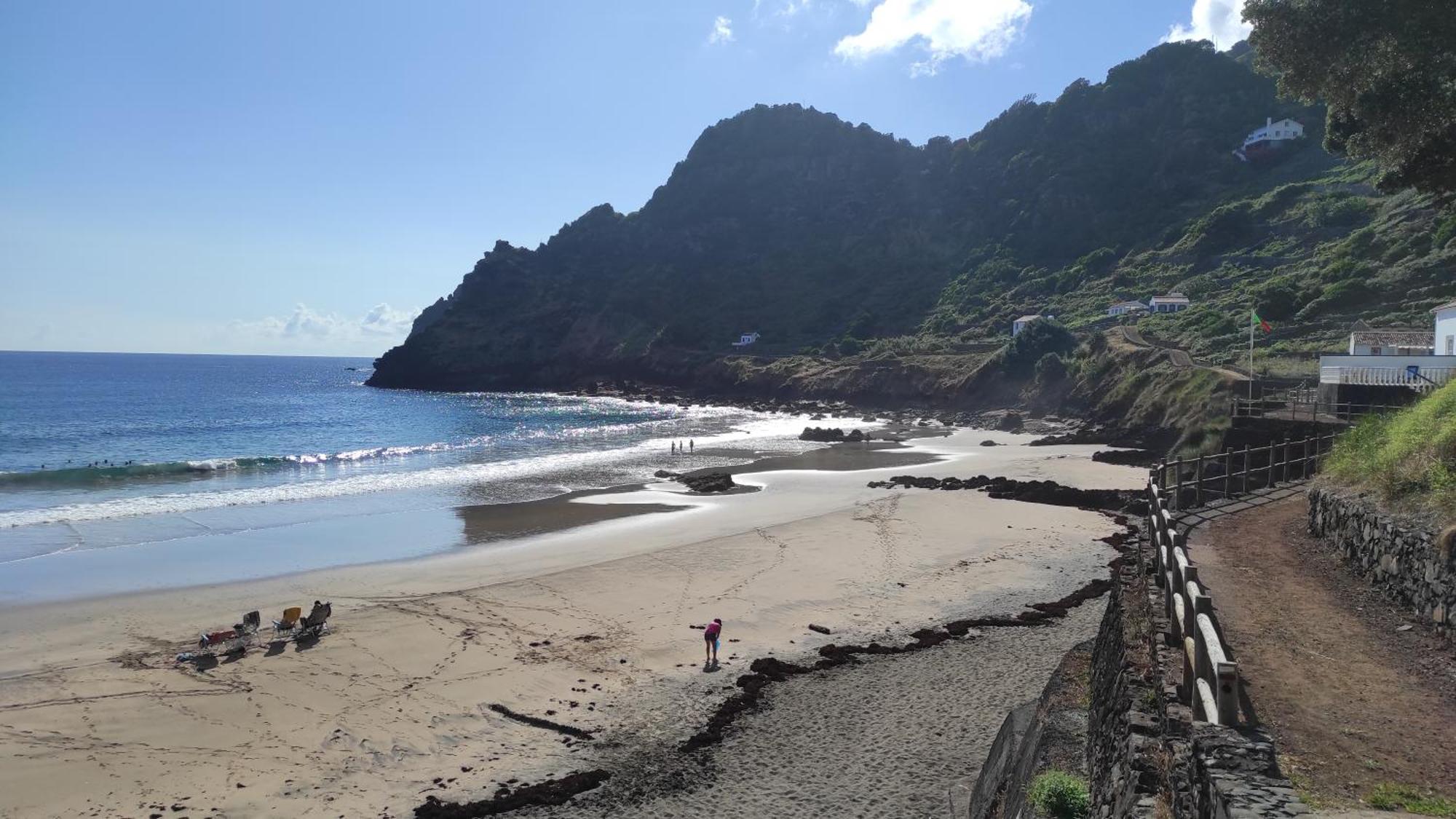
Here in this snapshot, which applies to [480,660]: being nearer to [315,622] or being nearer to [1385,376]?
[315,622]

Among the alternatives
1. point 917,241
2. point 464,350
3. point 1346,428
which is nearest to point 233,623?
point 1346,428

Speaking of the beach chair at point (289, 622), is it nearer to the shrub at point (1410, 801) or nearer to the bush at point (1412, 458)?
the shrub at point (1410, 801)

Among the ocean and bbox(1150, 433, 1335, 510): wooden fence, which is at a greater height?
bbox(1150, 433, 1335, 510): wooden fence

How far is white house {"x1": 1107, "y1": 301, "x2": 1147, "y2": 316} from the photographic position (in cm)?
6875

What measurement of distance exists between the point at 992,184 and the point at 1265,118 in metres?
36.6

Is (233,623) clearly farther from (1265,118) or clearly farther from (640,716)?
(1265,118)

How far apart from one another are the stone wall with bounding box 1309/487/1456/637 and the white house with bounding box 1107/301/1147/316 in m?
62.9

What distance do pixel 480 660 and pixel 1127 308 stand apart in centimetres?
6853

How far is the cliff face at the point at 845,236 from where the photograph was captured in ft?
336

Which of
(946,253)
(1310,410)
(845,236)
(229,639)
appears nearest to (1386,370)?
(1310,410)

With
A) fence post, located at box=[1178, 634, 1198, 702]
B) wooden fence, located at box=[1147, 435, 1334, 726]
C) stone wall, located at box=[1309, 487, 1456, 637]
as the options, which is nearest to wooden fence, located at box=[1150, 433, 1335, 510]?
wooden fence, located at box=[1147, 435, 1334, 726]

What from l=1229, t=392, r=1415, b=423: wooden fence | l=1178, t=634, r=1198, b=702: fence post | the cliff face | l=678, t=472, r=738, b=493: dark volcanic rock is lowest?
l=678, t=472, r=738, b=493: dark volcanic rock

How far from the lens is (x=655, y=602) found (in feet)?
60.4

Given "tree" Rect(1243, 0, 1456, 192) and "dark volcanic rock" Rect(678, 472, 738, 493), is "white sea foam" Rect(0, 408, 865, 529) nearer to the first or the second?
"dark volcanic rock" Rect(678, 472, 738, 493)
